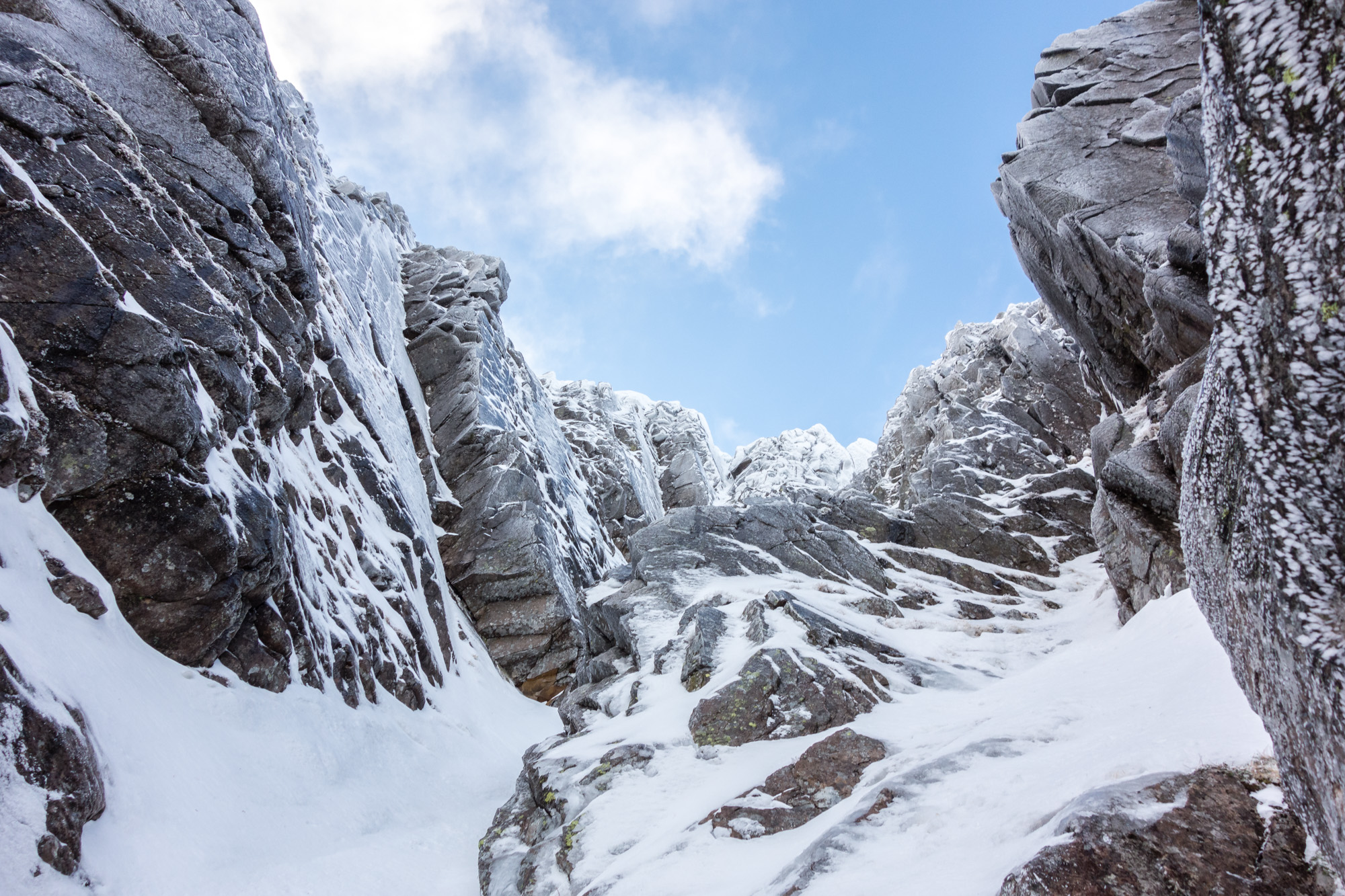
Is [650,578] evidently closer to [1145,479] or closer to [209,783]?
[209,783]

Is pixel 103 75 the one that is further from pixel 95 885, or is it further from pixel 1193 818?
pixel 1193 818

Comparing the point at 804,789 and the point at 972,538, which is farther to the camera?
the point at 972,538

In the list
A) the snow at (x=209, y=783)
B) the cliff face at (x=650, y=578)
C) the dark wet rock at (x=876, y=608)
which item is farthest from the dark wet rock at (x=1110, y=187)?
the snow at (x=209, y=783)

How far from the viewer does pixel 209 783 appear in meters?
9.98

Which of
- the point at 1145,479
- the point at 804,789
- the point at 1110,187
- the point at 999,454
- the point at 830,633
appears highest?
the point at 1110,187

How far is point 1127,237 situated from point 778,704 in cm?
1929

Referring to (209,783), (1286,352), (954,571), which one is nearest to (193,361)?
(209,783)

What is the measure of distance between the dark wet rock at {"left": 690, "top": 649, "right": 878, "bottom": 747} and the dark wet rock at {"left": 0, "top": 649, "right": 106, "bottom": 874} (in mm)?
8383

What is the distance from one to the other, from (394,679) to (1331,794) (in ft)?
61.5

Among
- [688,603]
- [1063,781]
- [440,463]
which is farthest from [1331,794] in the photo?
[440,463]

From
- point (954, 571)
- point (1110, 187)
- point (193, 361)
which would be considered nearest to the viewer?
point (193, 361)

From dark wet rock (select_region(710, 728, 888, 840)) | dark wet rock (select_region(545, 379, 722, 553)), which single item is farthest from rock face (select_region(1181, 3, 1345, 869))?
dark wet rock (select_region(545, 379, 722, 553))

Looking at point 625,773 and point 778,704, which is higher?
point 778,704

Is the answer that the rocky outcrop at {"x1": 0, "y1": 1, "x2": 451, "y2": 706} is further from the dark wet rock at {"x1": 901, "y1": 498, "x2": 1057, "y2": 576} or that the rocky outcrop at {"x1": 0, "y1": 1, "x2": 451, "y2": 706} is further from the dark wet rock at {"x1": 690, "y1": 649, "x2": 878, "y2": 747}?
the dark wet rock at {"x1": 901, "y1": 498, "x2": 1057, "y2": 576}
